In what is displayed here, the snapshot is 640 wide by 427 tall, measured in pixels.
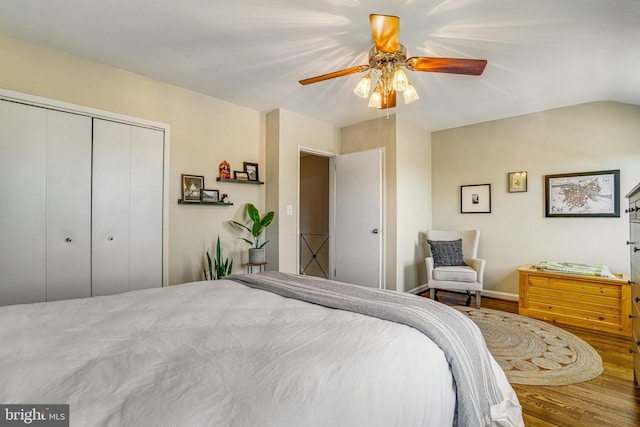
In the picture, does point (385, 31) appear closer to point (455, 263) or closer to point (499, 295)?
point (455, 263)

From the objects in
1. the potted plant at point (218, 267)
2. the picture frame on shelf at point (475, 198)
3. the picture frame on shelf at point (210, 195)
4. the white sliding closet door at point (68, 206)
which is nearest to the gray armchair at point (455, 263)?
the picture frame on shelf at point (475, 198)

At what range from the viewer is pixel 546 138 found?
3.84 metres

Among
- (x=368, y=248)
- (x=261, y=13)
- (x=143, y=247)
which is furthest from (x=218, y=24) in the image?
(x=368, y=248)

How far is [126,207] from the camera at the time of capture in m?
2.85

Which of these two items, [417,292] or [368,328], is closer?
[368,328]

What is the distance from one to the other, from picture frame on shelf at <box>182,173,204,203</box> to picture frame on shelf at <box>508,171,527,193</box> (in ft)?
13.0

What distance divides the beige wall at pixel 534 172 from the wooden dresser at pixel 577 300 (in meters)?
0.50

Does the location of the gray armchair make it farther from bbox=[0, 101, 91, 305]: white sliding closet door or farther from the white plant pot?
bbox=[0, 101, 91, 305]: white sliding closet door

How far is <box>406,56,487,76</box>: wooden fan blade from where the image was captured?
6.67 feet

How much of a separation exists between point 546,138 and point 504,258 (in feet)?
5.35

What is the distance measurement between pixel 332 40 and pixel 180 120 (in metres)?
1.86

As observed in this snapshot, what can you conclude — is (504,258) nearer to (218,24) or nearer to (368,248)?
(368,248)

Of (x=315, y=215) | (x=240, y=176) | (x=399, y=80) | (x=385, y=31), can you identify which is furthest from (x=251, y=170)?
(x=385, y=31)

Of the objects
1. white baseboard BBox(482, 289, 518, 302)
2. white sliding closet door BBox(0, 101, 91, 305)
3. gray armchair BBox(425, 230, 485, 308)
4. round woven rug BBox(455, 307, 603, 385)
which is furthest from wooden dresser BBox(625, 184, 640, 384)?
white sliding closet door BBox(0, 101, 91, 305)
